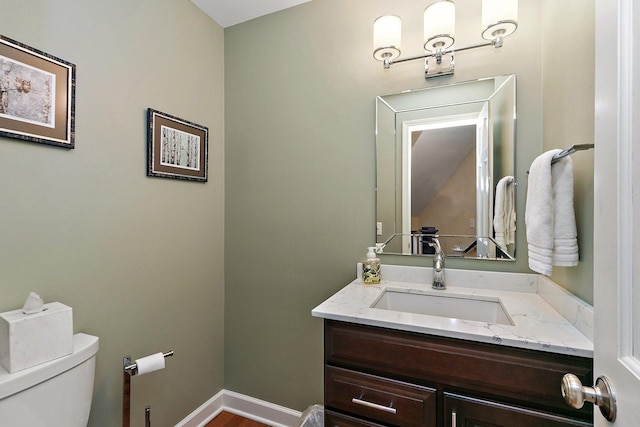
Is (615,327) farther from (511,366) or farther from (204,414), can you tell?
(204,414)

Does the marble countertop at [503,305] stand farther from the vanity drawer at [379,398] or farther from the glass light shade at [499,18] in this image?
the glass light shade at [499,18]

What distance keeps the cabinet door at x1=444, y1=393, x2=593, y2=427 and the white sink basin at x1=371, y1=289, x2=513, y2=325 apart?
38 cm

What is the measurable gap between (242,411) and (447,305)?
1.46 meters

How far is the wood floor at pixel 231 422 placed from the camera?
5.97 feet

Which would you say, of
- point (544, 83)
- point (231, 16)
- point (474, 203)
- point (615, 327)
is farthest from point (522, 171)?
point (231, 16)

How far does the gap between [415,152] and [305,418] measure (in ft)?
4.88

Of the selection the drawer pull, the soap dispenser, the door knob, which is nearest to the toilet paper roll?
the drawer pull

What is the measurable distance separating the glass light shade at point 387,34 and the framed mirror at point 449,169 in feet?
0.71

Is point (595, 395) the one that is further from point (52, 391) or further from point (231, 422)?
point (231, 422)

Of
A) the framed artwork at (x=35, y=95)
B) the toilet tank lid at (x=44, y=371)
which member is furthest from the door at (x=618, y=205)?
the framed artwork at (x=35, y=95)

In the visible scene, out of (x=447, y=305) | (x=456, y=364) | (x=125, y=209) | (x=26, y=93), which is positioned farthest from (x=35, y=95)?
(x=447, y=305)

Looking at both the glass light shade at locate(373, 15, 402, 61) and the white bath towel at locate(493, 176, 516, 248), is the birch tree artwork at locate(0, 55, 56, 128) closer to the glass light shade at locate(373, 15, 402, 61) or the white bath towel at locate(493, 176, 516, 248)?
the glass light shade at locate(373, 15, 402, 61)

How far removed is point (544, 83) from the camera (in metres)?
1.30

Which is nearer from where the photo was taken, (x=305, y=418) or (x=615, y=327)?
Answer: (x=615, y=327)
